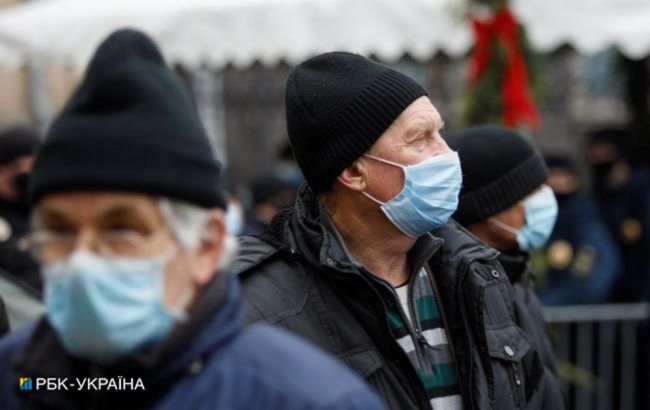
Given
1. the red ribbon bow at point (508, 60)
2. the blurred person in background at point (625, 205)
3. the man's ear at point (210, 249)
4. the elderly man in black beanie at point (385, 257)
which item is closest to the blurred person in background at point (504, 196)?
the elderly man in black beanie at point (385, 257)

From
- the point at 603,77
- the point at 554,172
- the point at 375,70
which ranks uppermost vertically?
the point at 375,70

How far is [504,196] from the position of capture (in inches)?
132

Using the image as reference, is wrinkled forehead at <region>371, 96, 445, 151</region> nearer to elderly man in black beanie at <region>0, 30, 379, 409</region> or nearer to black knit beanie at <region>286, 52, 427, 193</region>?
black knit beanie at <region>286, 52, 427, 193</region>

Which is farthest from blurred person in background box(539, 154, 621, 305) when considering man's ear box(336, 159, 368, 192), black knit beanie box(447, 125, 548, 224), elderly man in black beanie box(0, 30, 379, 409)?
elderly man in black beanie box(0, 30, 379, 409)

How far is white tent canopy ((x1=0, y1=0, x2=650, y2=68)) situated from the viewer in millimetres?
5609

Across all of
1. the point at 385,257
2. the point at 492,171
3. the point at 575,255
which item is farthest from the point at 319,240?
the point at 575,255

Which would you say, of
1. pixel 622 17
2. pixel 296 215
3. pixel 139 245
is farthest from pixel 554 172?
pixel 139 245

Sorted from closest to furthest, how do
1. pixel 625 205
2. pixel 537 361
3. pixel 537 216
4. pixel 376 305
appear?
pixel 376 305, pixel 537 361, pixel 537 216, pixel 625 205

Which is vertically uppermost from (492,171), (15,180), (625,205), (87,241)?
(87,241)

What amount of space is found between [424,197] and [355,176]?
0.68 feet

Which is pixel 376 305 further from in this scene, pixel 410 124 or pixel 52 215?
pixel 52 215

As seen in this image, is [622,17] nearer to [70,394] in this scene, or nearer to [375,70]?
[375,70]

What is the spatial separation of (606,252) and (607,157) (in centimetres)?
144

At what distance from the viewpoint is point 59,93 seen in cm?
1336
